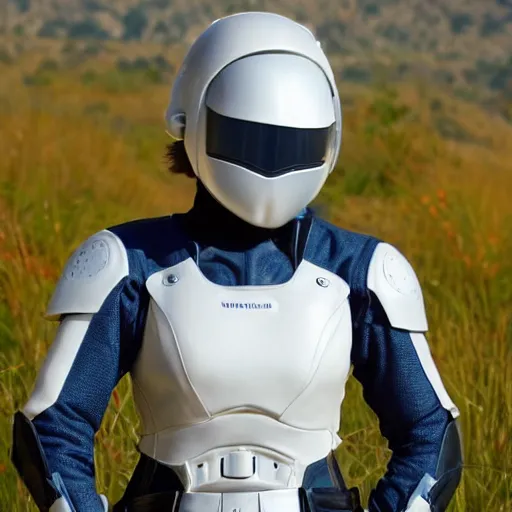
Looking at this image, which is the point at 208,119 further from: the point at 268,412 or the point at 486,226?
the point at 486,226

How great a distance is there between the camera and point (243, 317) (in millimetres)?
2594

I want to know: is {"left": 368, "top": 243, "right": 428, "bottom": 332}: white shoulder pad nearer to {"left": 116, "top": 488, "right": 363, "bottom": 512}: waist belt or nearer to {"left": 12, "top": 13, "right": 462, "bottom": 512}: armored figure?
{"left": 12, "top": 13, "right": 462, "bottom": 512}: armored figure

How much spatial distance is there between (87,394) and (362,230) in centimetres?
668

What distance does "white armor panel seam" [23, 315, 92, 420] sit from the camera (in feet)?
8.59

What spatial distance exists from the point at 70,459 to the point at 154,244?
0.44 m

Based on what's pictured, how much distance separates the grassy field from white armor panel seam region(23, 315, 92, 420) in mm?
1189

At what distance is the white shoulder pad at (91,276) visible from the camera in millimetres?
2633

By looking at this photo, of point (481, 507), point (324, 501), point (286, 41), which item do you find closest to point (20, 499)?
point (481, 507)

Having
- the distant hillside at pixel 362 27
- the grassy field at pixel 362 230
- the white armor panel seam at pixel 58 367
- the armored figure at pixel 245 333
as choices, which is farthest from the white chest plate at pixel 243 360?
the distant hillside at pixel 362 27

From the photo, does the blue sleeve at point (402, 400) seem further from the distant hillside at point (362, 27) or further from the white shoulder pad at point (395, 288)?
the distant hillside at point (362, 27)

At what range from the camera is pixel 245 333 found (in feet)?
8.46

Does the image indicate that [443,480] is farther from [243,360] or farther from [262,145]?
[262,145]

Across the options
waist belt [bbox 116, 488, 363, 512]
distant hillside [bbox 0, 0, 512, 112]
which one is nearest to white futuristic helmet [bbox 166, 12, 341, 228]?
waist belt [bbox 116, 488, 363, 512]

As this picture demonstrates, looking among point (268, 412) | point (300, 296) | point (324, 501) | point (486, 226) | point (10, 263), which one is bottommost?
point (486, 226)
